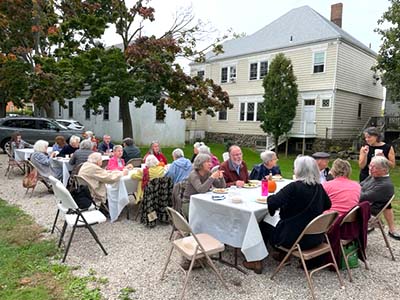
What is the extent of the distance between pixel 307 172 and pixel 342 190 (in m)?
0.85

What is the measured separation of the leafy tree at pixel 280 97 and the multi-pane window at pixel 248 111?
328 centimetres

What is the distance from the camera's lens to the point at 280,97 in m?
17.6

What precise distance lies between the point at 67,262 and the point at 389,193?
442cm

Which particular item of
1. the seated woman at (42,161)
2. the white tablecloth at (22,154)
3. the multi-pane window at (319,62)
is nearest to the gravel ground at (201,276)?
the seated woman at (42,161)

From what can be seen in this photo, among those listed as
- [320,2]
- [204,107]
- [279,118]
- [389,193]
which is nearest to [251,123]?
[279,118]

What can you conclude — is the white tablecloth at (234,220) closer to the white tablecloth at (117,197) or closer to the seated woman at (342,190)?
the seated woman at (342,190)

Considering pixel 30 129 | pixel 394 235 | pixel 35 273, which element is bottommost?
pixel 35 273

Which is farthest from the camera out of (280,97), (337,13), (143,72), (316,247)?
(337,13)

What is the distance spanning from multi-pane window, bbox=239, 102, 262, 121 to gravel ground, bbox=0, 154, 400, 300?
660 inches

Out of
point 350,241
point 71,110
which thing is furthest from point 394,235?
point 71,110

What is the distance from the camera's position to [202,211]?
4102mm

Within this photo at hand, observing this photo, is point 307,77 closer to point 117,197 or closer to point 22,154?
point 22,154

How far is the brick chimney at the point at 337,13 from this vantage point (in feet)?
68.0

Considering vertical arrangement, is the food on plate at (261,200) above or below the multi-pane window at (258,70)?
below
